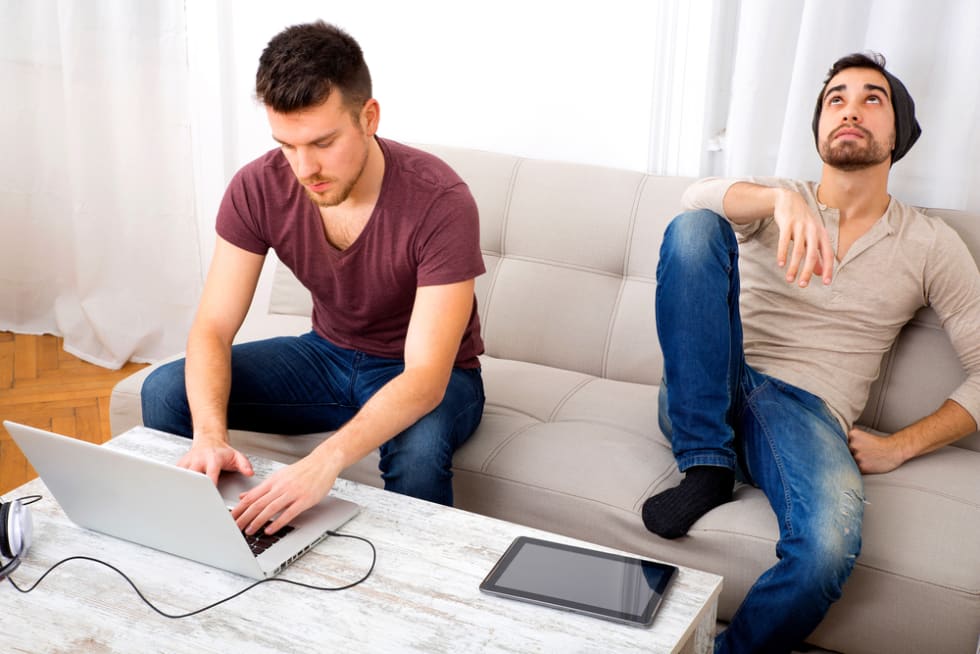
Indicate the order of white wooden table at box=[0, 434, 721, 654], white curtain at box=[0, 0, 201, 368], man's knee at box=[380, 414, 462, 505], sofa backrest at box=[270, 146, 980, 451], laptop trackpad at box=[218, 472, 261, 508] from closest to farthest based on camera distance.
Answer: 1. white wooden table at box=[0, 434, 721, 654]
2. laptop trackpad at box=[218, 472, 261, 508]
3. man's knee at box=[380, 414, 462, 505]
4. sofa backrest at box=[270, 146, 980, 451]
5. white curtain at box=[0, 0, 201, 368]

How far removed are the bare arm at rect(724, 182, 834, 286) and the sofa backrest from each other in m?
0.30

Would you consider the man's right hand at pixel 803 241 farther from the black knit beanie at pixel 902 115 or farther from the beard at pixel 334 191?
the beard at pixel 334 191

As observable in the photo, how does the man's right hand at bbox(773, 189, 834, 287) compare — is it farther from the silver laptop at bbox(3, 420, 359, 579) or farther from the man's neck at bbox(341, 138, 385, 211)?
the silver laptop at bbox(3, 420, 359, 579)

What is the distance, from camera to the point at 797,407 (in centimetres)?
187

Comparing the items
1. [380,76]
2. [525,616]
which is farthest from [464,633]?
[380,76]

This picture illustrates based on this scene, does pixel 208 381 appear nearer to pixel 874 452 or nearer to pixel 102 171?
pixel 874 452

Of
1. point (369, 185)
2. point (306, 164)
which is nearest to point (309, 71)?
point (306, 164)

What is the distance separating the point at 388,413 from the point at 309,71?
56cm

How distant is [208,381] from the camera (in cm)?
181

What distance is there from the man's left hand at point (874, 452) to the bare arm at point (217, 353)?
3.50 feet

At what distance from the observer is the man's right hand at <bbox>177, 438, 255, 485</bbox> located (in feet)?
5.09

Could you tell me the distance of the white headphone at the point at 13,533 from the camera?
4.46 ft

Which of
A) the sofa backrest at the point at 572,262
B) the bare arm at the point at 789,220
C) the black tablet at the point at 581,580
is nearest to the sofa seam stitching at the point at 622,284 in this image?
the sofa backrest at the point at 572,262

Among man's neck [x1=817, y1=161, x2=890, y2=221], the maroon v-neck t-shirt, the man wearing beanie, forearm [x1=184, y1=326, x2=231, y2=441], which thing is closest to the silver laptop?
forearm [x1=184, y1=326, x2=231, y2=441]
